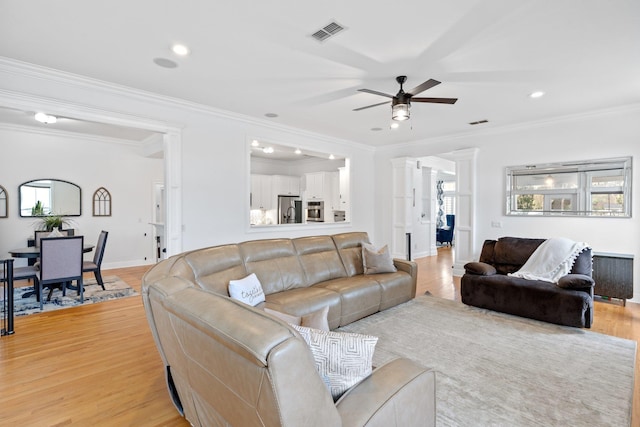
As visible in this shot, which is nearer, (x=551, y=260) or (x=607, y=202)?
(x=551, y=260)

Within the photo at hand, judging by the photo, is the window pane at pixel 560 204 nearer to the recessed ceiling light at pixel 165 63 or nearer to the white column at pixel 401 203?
the white column at pixel 401 203

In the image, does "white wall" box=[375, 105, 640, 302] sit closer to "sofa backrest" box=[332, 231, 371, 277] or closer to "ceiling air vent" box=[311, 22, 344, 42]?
"sofa backrest" box=[332, 231, 371, 277]

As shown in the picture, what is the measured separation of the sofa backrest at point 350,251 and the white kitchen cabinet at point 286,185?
4.69 meters

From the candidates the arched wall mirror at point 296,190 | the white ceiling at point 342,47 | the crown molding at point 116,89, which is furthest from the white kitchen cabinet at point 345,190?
the white ceiling at point 342,47

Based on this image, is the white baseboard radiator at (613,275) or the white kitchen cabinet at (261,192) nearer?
the white baseboard radiator at (613,275)

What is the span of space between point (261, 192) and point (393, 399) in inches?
303

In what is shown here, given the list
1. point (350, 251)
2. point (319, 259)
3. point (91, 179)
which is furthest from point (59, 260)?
point (350, 251)

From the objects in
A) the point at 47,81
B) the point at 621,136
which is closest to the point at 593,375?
the point at 621,136

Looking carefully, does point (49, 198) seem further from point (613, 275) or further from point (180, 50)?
point (613, 275)

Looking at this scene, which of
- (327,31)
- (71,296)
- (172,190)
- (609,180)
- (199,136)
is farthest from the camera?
(71,296)

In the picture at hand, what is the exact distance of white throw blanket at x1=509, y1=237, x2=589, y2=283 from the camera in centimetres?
392

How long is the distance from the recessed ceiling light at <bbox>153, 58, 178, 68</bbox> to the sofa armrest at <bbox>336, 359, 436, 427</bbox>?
3312mm

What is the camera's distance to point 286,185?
29.3 ft

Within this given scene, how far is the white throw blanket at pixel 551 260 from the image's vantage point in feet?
12.9
